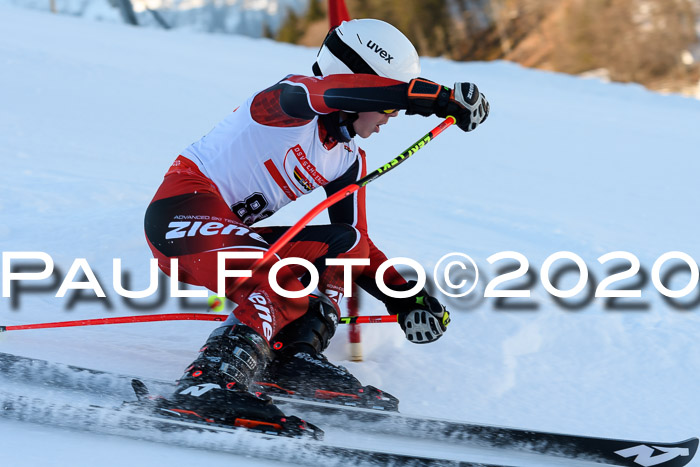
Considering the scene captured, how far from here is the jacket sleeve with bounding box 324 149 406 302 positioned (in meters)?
2.80

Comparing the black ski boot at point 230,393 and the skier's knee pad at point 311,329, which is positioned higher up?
the skier's knee pad at point 311,329

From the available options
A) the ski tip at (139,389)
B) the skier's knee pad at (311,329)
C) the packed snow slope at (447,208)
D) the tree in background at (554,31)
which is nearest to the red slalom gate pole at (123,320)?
the packed snow slope at (447,208)

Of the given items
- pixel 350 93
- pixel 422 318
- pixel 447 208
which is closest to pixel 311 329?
pixel 422 318

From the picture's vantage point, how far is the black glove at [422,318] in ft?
8.67

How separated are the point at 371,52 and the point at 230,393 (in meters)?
1.14

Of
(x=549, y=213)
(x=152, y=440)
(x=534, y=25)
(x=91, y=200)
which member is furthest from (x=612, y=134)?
(x=152, y=440)

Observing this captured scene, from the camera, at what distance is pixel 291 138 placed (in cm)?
253

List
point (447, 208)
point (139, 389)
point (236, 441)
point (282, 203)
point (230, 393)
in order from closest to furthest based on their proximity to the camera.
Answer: point (236, 441)
point (230, 393)
point (139, 389)
point (282, 203)
point (447, 208)

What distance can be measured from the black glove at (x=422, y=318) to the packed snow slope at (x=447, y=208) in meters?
0.20

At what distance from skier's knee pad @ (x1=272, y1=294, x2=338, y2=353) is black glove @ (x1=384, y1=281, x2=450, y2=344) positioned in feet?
0.81

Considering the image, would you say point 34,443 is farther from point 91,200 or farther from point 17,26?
point 17,26

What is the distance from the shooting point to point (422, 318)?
2.65 meters

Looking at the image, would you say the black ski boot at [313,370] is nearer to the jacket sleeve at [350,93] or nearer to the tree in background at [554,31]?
the jacket sleeve at [350,93]
